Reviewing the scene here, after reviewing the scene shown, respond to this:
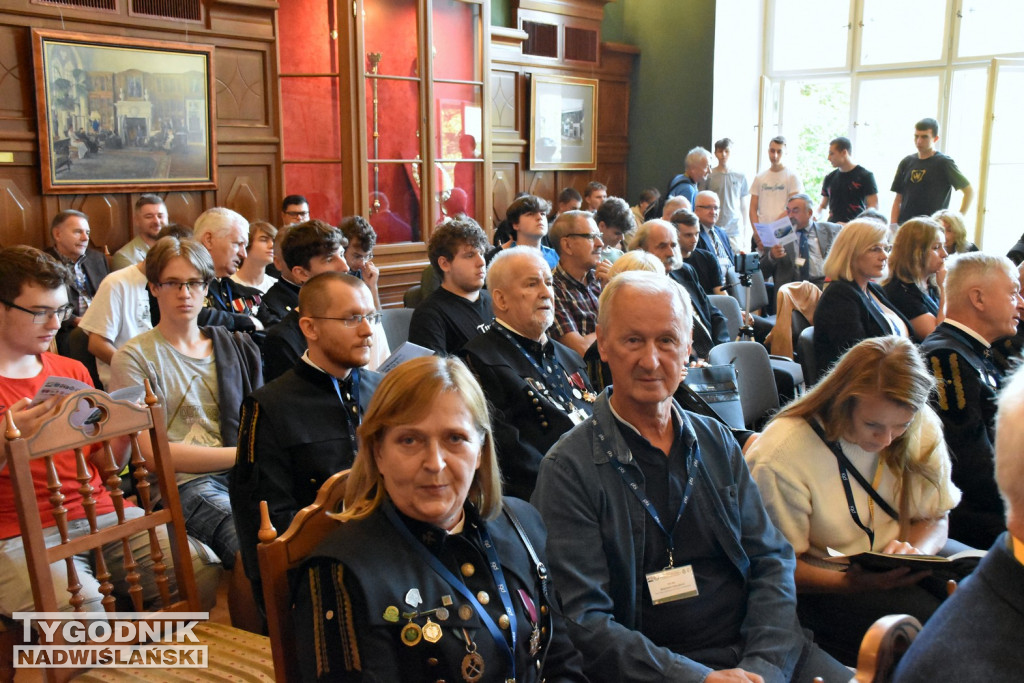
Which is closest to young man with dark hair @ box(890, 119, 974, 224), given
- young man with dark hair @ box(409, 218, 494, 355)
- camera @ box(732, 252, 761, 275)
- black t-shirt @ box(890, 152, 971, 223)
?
black t-shirt @ box(890, 152, 971, 223)

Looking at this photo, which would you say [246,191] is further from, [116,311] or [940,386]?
[940,386]

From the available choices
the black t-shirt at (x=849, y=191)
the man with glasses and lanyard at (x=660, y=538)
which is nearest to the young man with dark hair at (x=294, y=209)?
the man with glasses and lanyard at (x=660, y=538)

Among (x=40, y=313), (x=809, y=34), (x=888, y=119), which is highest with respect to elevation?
(x=809, y=34)

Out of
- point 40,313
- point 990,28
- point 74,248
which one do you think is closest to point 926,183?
point 990,28

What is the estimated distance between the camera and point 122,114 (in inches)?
217

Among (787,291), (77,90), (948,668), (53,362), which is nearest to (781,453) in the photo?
(948,668)

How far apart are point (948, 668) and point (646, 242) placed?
3.85m

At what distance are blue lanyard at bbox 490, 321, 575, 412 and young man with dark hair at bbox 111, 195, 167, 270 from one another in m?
3.28

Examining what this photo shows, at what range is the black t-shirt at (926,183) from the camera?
790 cm

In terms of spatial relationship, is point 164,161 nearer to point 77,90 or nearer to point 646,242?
point 77,90

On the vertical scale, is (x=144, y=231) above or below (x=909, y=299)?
above

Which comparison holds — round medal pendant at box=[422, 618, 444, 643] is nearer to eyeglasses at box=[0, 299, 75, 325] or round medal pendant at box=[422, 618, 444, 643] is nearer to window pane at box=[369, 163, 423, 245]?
eyeglasses at box=[0, 299, 75, 325]

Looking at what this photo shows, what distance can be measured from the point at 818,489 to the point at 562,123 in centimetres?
734

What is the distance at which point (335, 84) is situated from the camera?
20.6ft
